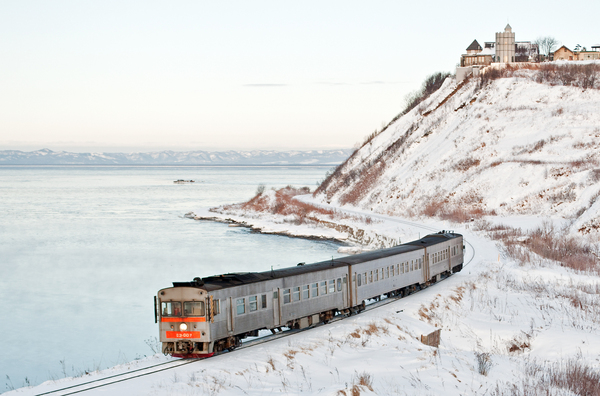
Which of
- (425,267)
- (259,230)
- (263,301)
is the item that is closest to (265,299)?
(263,301)

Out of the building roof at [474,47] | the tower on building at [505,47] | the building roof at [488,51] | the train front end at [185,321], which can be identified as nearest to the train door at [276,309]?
the train front end at [185,321]

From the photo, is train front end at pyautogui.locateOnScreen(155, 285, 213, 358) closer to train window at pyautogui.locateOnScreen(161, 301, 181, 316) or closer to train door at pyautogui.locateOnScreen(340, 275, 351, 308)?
train window at pyautogui.locateOnScreen(161, 301, 181, 316)

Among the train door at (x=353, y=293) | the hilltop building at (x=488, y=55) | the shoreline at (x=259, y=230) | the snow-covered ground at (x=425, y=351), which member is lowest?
the shoreline at (x=259, y=230)

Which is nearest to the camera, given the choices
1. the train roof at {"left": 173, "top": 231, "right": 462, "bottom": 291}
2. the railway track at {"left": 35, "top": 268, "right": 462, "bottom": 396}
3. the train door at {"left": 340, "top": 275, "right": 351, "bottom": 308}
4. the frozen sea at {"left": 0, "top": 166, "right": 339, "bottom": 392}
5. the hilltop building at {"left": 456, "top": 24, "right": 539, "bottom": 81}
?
the railway track at {"left": 35, "top": 268, "right": 462, "bottom": 396}

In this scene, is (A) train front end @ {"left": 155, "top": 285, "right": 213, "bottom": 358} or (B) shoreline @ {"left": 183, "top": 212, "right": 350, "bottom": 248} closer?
(A) train front end @ {"left": 155, "top": 285, "right": 213, "bottom": 358}

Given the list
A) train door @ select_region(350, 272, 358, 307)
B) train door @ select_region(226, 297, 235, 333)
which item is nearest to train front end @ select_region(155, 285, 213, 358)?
train door @ select_region(226, 297, 235, 333)

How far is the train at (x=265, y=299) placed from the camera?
18.1 metres

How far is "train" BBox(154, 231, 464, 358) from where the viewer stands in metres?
18.1

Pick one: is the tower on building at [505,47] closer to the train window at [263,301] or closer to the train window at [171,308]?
the train window at [263,301]

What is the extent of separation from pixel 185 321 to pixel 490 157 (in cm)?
6987

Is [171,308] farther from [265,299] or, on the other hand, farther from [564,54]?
[564,54]

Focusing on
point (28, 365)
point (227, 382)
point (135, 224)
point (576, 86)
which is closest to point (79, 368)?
point (28, 365)

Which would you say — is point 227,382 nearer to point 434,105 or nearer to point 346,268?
point 346,268

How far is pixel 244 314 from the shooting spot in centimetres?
1942
